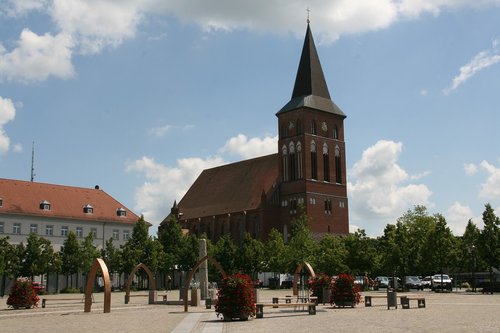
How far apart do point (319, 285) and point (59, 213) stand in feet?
171

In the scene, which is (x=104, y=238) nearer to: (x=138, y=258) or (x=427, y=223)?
(x=138, y=258)

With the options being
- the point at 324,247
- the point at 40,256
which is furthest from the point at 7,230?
the point at 324,247

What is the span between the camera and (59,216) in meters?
77.2

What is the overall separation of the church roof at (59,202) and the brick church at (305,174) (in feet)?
74.0

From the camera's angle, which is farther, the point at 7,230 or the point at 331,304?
the point at 7,230

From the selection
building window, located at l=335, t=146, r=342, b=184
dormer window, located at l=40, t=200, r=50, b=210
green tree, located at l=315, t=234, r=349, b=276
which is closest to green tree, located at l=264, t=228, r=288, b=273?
green tree, located at l=315, t=234, r=349, b=276

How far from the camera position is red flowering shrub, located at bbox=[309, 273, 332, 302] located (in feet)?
109

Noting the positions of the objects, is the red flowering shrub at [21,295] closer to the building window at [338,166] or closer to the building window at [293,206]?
the building window at [293,206]

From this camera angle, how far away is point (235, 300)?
918 inches

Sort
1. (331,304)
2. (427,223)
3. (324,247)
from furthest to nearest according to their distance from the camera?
(427,223), (324,247), (331,304)

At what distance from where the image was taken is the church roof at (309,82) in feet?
317

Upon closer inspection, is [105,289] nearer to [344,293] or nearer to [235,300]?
[235,300]

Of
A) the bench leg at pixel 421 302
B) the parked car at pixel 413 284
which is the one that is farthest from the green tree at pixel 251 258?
the bench leg at pixel 421 302

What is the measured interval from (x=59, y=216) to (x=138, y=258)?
13.4 metres
